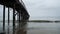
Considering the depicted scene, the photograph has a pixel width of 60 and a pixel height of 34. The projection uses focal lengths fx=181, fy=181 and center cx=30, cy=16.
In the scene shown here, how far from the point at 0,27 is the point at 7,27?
1098 millimetres

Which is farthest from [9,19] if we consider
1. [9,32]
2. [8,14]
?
[9,32]

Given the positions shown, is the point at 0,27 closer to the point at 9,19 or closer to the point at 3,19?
the point at 3,19

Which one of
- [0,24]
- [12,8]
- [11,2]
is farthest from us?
[12,8]

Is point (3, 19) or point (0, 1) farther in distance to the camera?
point (3, 19)

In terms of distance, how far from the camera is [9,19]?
24391mm

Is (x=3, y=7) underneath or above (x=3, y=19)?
above

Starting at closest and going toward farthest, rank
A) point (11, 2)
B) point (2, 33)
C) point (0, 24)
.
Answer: point (2, 33), point (11, 2), point (0, 24)

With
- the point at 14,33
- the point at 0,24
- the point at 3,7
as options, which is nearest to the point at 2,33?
Answer: the point at 14,33

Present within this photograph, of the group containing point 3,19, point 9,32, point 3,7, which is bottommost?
point 9,32

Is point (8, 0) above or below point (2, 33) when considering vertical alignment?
above

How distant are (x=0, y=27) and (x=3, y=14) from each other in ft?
6.71

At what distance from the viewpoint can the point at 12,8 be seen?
23469mm

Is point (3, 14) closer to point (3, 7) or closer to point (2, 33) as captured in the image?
point (3, 7)

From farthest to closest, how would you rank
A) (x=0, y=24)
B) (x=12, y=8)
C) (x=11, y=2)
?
(x=12, y=8)
(x=0, y=24)
(x=11, y=2)
